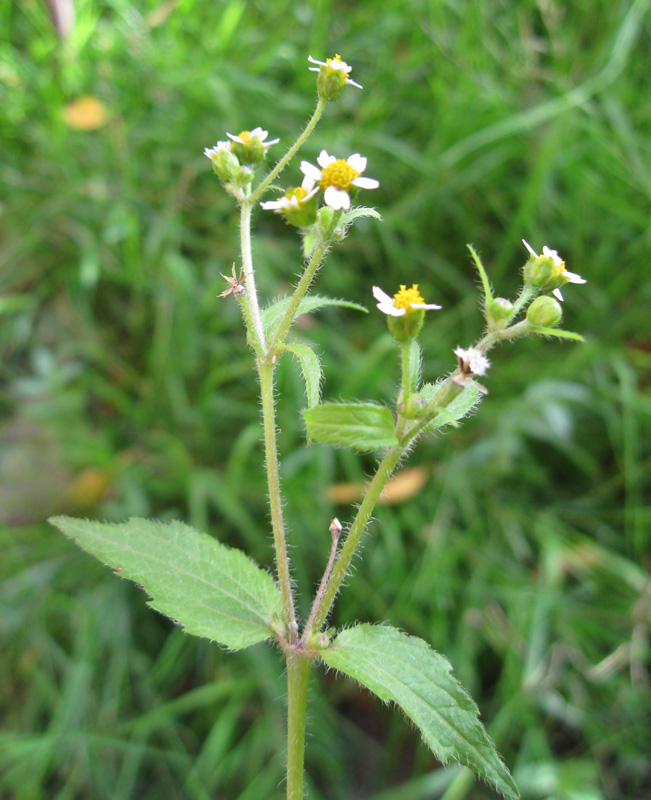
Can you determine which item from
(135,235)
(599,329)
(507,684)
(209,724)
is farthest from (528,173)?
(209,724)

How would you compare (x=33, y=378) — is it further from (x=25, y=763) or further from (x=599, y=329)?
(x=599, y=329)

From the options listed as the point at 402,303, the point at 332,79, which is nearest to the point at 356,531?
the point at 402,303

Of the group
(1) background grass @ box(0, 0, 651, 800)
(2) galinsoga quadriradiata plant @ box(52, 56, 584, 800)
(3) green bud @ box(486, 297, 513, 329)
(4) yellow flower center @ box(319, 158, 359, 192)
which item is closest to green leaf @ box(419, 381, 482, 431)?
(2) galinsoga quadriradiata plant @ box(52, 56, 584, 800)

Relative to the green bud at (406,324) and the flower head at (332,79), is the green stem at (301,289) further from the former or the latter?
the flower head at (332,79)

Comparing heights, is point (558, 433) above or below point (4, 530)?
above

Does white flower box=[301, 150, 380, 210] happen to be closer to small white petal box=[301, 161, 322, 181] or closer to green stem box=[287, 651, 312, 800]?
small white petal box=[301, 161, 322, 181]

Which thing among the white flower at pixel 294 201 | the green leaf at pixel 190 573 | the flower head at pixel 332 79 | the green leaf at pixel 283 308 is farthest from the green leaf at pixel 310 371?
the flower head at pixel 332 79

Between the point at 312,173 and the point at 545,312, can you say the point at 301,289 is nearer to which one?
the point at 312,173
